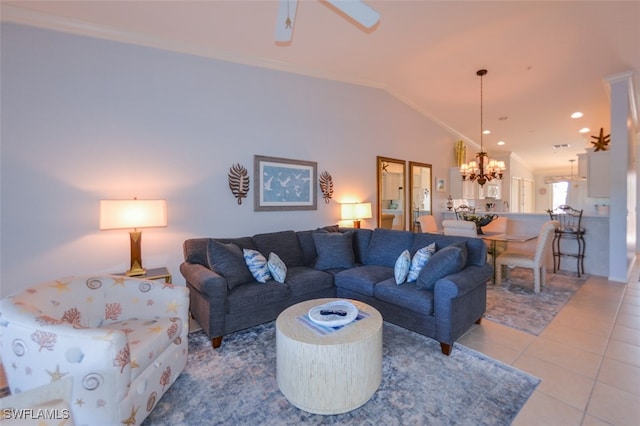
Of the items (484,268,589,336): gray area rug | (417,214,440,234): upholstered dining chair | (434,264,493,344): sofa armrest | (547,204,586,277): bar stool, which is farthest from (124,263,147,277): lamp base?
(547,204,586,277): bar stool

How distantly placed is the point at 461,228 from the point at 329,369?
3.04 metres

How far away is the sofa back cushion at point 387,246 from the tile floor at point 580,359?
3.46ft

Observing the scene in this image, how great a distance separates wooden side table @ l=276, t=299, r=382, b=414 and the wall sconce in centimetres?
278

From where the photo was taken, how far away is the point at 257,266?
279cm

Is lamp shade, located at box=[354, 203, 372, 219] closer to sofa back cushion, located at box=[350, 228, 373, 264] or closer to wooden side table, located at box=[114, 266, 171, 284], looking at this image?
sofa back cushion, located at box=[350, 228, 373, 264]

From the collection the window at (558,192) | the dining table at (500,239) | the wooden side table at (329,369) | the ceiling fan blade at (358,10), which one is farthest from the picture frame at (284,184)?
the window at (558,192)

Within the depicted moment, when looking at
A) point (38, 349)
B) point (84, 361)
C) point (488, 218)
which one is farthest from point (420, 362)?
point (488, 218)

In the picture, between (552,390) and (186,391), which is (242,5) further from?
(552,390)

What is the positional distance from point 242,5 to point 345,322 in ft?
9.56

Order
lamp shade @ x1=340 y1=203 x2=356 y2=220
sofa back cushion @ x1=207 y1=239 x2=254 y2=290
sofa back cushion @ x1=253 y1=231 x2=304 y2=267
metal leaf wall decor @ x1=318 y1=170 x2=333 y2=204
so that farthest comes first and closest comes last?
lamp shade @ x1=340 y1=203 x2=356 y2=220 < metal leaf wall decor @ x1=318 y1=170 x2=333 y2=204 < sofa back cushion @ x1=253 y1=231 x2=304 y2=267 < sofa back cushion @ x1=207 y1=239 x2=254 y2=290

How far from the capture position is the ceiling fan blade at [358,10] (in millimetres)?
1935

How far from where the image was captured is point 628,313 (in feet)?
9.79

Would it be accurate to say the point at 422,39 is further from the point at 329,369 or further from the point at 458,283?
the point at 329,369

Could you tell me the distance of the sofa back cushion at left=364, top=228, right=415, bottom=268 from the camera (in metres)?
3.30
